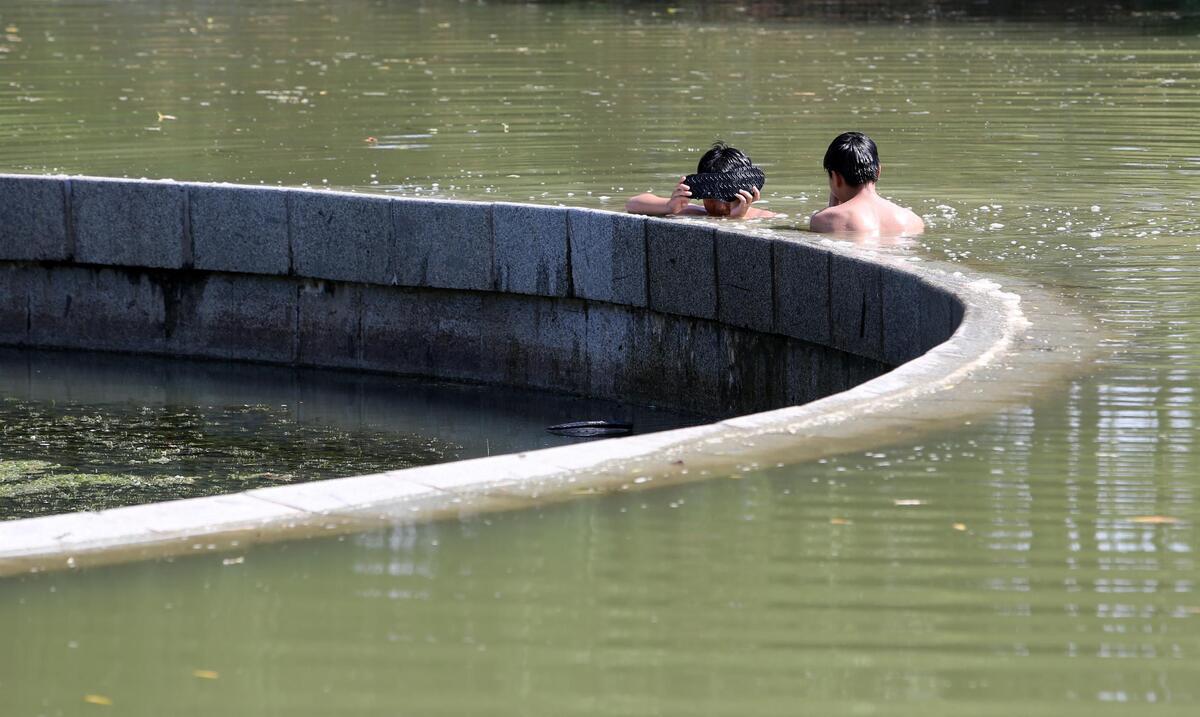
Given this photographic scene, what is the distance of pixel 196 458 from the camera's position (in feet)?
34.4

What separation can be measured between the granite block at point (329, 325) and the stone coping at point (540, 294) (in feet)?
0.56

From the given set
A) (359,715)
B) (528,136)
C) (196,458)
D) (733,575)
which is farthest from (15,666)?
(528,136)

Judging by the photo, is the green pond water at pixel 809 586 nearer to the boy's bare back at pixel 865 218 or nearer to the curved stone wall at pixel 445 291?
the boy's bare back at pixel 865 218

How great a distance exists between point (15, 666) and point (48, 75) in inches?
765

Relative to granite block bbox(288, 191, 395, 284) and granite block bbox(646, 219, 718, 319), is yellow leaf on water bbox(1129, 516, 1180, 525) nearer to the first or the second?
granite block bbox(646, 219, 718, 319)

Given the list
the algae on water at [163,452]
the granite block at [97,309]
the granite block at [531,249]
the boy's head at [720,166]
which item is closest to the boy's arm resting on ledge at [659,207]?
the boy's head at [720,166]

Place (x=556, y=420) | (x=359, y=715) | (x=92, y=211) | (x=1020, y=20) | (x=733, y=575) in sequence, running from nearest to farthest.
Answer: (x=359, y=715)
(x=733, y=575)
(x=556, y=420)
(x=92, y=211)
(x=1020, y=20)

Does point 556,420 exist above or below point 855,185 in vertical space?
below

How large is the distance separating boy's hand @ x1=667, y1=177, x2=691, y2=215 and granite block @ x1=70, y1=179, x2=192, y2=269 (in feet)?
10.3

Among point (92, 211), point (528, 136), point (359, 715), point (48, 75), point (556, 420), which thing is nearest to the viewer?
point (359, 715)

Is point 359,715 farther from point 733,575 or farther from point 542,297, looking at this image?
point 542,297

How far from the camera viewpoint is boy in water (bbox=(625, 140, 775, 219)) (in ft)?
37.6

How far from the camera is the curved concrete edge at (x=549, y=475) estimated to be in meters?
5.52

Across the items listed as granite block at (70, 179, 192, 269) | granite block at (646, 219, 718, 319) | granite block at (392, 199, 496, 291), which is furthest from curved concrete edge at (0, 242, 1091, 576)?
granite block at (70, 179, 192, 269)
